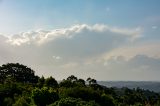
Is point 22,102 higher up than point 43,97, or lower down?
lower down

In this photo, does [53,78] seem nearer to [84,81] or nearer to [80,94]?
[84,81]

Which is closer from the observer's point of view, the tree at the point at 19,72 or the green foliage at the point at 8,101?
the green foliage at the point at 8,101

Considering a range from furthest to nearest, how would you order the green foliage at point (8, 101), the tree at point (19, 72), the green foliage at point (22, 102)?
the tree at point (19, 72) → the green foliage at point (8, 101) → the green foliage at point (22, 102)

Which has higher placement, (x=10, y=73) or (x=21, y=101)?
(x=10, y=73)

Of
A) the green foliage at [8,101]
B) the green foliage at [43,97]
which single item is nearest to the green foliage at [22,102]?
the green foliage at [43,97]

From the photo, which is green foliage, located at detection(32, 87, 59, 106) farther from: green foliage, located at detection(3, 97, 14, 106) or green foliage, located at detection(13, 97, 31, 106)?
green foliage, located at detection(3, 97, 14, 106)

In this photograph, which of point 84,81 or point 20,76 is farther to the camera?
point 20,76

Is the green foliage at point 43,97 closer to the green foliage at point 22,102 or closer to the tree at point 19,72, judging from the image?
the green foliage at point 22,102

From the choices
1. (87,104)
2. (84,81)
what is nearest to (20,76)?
(84,81)

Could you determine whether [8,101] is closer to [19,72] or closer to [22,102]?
[22,102]

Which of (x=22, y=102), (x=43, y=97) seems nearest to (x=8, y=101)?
(x=22, y=102)

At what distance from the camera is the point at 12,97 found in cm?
6588

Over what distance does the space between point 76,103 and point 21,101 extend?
35.8 ft

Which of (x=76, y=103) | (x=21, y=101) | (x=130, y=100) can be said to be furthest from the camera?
(x=130, y=100)
